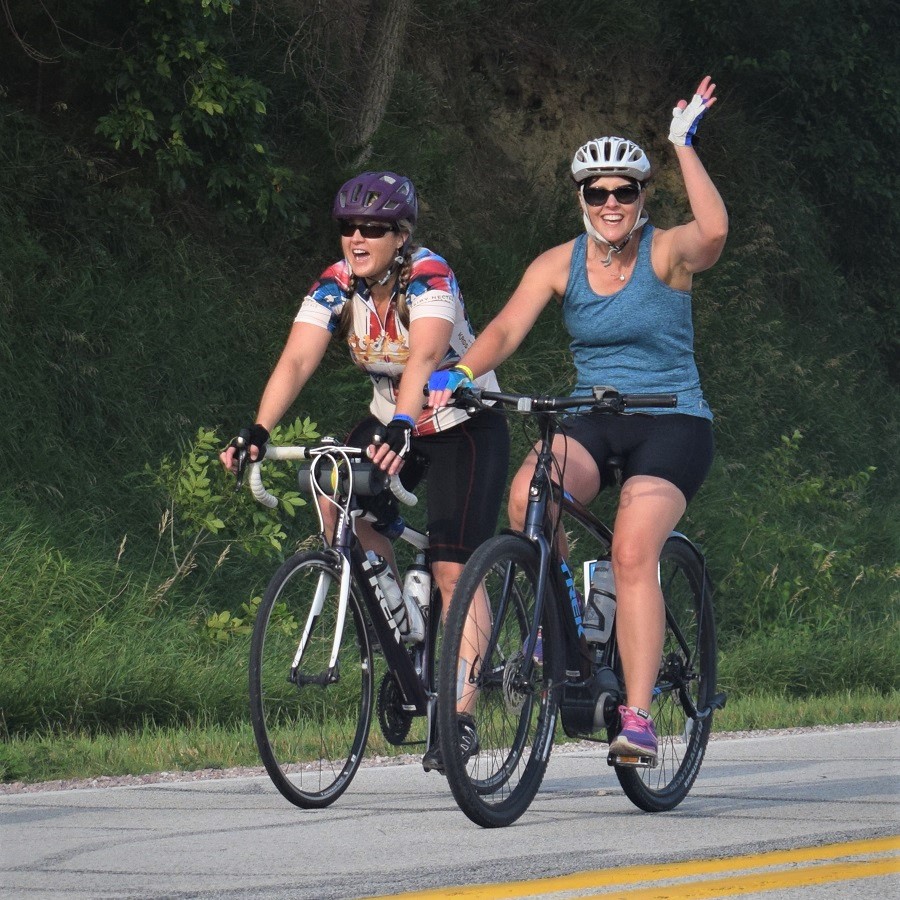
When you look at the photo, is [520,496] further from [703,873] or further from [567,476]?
[703,873]

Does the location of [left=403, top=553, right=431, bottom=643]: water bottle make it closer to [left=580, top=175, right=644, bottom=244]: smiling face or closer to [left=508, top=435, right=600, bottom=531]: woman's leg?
[left=508, top=435, right=600, bottom=531]: woman's leg

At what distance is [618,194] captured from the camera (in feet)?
19.3

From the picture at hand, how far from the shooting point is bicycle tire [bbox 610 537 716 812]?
20.3 ft

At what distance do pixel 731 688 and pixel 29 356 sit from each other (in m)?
5.07

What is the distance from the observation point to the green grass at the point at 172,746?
711 cm

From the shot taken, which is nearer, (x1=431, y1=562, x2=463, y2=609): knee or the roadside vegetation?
(x1=431, y1=562, x2=463, y2=609): knee

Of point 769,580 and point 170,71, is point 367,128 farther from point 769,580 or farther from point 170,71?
point 769,580

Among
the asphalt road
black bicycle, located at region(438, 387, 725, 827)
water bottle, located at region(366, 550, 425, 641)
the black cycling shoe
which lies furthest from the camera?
water bottle, located at region(366, 550, 425, 641)

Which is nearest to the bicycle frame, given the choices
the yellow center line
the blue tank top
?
the blue tank top

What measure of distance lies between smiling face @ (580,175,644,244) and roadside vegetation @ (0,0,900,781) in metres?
2.77

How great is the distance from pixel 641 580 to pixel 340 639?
97 cm

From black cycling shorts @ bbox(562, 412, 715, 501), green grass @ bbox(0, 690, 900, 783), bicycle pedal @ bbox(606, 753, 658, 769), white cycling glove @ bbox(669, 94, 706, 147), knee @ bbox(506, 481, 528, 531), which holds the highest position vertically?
white cycling glove @ bbox(669, 94, 706, 147)

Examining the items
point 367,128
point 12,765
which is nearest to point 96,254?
point 367,128

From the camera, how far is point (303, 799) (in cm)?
569
